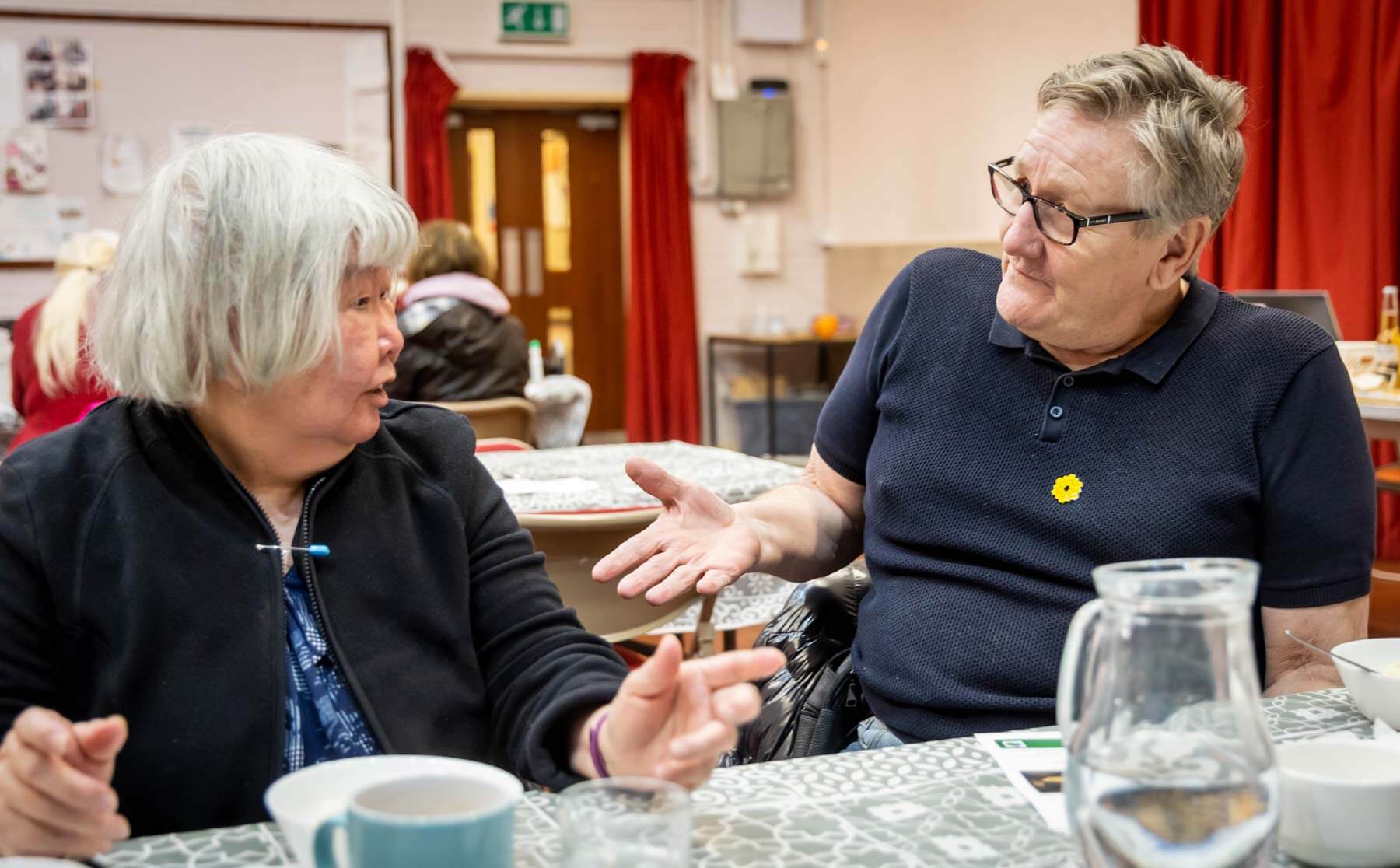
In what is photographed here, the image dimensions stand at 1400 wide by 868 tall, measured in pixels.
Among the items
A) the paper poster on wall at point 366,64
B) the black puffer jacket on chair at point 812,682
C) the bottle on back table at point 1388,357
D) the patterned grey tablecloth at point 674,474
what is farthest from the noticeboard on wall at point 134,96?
the black puffer jacket on chair at point 812,682

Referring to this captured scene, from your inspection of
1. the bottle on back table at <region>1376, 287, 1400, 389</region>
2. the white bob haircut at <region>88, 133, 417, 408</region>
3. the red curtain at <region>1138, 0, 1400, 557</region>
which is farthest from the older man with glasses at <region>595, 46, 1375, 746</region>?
the red curtain at <region>1138, 0, 1400, 557</region>

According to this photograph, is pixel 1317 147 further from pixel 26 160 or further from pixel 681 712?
pixel 26 160

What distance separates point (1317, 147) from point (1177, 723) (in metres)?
5.10

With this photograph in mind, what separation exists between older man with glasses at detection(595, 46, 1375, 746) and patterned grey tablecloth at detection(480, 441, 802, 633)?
0.83 m

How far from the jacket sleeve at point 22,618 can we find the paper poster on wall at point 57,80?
6.40 m

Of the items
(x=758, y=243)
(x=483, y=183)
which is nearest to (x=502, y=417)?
(x=483, y=183)

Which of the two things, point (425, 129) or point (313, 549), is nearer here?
point (313, 549)

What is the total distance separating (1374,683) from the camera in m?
1.01

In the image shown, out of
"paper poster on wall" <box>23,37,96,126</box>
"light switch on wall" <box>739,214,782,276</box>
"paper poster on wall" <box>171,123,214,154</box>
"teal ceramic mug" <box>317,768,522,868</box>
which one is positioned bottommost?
"teal ceramic mug" <box>317,768,522,868</box>

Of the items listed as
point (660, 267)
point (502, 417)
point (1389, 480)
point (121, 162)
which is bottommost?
point (1389, 480)

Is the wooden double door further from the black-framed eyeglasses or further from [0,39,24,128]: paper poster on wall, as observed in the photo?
the black-framed eyeglasses

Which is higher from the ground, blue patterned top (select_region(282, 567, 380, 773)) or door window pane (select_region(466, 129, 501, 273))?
door window pane (select_region(466, 129, 501, 273))

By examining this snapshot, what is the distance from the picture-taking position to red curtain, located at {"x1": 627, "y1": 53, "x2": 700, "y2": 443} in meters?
7.45

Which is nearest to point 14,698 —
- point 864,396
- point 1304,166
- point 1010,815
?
point 1010,815
